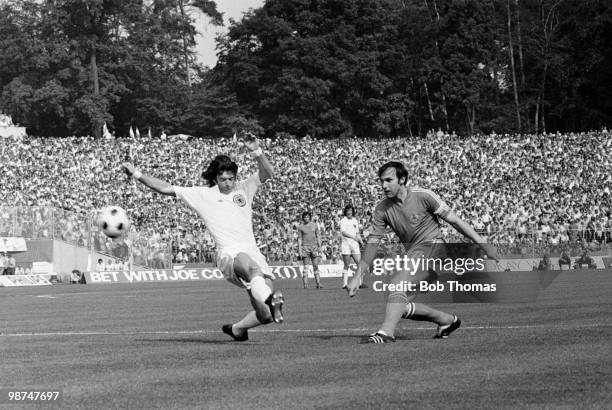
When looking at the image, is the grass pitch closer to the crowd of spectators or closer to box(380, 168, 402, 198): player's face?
box(380, 168, 402, 198): player's face

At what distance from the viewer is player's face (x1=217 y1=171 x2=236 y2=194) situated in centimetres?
1341

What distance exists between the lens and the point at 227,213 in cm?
1341

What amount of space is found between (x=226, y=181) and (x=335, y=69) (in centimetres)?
6969

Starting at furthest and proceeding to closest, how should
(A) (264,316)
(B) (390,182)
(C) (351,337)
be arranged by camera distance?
(C) (351,337) → (A) (264,316) → (B) (390,182)

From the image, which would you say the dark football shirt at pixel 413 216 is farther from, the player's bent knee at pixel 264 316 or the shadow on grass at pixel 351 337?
the player's bent knee at pixel 264 316

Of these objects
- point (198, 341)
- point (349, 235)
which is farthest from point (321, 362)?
point (349, 235)

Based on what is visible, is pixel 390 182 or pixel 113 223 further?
pixel 113 223

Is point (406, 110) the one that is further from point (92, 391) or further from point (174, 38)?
point (92, 391)

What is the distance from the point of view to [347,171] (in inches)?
2383

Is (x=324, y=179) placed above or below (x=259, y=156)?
above

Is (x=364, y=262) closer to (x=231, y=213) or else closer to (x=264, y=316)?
(x=264, y=316)

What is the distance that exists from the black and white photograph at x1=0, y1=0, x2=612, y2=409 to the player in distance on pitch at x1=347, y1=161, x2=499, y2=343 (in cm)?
3

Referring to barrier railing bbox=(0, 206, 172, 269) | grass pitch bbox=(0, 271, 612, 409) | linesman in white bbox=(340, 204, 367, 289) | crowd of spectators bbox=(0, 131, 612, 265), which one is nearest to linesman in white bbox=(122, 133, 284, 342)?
grass pitch bbox=(0, 271, 612, 409)

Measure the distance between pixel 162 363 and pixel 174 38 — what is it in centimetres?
8611
